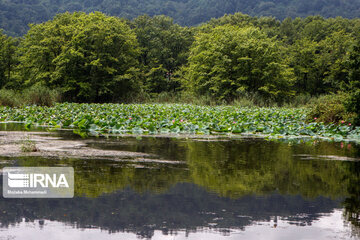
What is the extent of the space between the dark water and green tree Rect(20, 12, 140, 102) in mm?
35854

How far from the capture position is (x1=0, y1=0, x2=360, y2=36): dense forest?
130750mm

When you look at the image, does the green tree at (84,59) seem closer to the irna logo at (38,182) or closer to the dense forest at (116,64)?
the dense forest at (116,64)

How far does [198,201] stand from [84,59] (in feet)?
133

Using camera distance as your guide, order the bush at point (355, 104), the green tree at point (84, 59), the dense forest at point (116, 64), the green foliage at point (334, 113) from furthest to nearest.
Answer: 1. the dense forest at point (116, 64)
2. the green tree at point (84, 59)
3. the green foliage at point (334, 113)
4. the bush at point (355, 104)

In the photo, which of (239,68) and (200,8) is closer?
(239,68)

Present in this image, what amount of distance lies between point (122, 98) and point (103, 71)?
3297mm

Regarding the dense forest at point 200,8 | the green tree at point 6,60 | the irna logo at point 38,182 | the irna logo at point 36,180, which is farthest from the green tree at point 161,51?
the irna logo at point 36,180

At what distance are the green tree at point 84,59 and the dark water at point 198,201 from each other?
3585 cm

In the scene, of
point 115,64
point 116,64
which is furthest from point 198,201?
point 116,64

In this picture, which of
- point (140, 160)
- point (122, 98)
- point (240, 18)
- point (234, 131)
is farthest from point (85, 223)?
point (240, 18)

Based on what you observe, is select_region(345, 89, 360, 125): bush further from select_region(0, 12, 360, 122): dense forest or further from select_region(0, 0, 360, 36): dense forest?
select_region(0, 0, 360, 36): dense forest

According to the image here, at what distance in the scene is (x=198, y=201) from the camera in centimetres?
424

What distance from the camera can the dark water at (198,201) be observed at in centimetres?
331

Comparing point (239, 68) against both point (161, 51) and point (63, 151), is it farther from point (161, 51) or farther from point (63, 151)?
point (63, 151)
